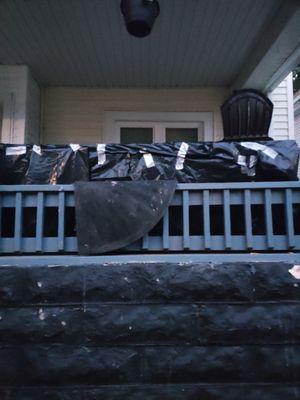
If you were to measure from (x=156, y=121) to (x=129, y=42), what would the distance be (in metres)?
1.38

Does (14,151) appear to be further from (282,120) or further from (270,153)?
(282,120)

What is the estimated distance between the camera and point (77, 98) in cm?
589

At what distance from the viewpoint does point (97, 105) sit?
5.89 m

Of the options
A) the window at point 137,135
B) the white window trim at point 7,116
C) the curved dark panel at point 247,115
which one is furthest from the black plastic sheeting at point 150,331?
the window at point 137,135

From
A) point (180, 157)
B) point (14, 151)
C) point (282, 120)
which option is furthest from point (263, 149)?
point (282, 120)

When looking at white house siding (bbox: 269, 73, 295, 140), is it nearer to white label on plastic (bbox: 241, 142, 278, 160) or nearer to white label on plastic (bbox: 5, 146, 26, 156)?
white label on plastic (bbox: 241, 142, 278, 160)

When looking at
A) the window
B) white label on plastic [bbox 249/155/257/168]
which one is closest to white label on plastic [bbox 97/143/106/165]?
white label on plastic [bbox 249/155/257/168]

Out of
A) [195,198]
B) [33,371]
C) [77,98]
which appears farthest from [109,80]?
[33,371]

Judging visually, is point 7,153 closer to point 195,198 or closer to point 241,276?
point 195,198

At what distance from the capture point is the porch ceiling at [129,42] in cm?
420

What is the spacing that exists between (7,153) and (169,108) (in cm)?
302

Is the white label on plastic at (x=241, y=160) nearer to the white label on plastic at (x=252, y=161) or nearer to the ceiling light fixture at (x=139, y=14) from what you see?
the white label on plastic at (x=252, y=161)

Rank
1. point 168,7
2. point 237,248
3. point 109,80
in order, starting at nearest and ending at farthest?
point 237,248
point 168,7
point 109,80

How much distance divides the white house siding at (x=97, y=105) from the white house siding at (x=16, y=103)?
0.47 metres
